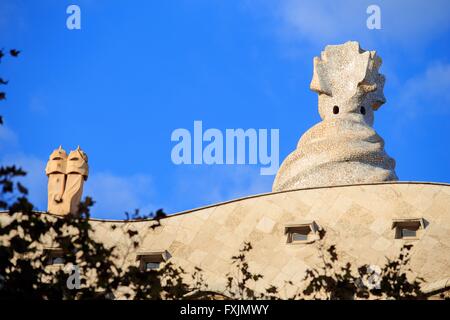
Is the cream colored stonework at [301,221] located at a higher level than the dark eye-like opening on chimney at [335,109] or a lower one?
lower

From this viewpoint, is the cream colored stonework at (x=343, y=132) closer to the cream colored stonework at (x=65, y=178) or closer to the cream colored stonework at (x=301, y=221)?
the cream colored stonework at (x=301, y=221)

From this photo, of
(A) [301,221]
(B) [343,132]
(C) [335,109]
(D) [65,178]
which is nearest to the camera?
(A) [301,221]

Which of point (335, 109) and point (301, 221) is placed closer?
point (301, 221)

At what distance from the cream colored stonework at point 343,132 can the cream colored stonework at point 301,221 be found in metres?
2.31

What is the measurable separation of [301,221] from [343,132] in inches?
166

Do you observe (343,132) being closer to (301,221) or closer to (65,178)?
(301,221)

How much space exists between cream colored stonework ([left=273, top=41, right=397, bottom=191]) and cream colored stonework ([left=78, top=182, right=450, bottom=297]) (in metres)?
2.31

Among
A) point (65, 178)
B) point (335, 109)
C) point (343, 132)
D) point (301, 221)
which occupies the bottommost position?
point (301, 221)

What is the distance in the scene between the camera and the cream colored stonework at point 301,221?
15.8 metres

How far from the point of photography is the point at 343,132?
20.3 metres

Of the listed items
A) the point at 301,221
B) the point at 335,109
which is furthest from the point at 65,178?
the point at 335,109

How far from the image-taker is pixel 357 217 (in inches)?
647

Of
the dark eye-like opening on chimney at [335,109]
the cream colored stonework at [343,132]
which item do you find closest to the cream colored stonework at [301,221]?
the cream colored stonework at [343,132]
